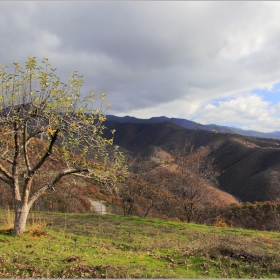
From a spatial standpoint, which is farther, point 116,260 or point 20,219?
point 20,219

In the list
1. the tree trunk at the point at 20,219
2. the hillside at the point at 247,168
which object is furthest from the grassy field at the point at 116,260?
the hillside at the point at 247,168

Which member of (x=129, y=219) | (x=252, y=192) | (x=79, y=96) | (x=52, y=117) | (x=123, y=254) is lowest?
(x=252, y=192)

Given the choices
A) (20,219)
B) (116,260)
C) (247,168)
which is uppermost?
(20,219)

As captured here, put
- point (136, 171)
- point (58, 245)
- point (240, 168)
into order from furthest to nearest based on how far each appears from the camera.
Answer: point (240, 168) → point (136, 171) → point (58, 245)

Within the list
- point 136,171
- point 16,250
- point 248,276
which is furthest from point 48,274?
point 136,171

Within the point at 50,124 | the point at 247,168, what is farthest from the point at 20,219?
the point at 247,168

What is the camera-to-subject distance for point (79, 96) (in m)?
9.05

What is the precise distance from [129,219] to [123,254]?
1000 centimetres

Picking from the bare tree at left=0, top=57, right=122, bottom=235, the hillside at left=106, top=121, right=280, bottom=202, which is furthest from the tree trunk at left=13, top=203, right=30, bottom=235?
the hillside at left=106, top=121, right=280, bottom=202

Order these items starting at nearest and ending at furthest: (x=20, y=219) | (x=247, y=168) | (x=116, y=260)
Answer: (x=116, y=260) → (x=20, y=219) → (x=247, y=168)

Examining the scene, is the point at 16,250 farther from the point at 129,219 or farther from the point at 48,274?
the point at 129,219

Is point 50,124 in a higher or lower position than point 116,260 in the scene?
higher

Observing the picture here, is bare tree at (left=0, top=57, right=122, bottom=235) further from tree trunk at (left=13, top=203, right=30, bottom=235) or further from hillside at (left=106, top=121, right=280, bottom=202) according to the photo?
hillside at (left=106, top=121, right=280, bottom=202)

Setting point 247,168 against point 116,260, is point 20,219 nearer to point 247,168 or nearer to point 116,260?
point 116,260
